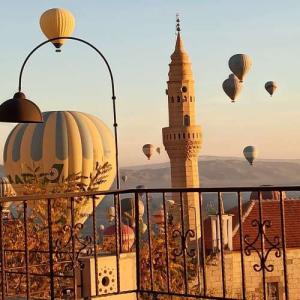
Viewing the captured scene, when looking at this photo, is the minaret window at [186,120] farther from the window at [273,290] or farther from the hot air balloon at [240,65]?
the window at [273,290]

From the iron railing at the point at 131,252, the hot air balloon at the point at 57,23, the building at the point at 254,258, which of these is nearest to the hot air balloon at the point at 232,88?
the building at the point at 254,258

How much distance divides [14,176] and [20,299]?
27181mm

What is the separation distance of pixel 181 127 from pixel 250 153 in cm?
1417

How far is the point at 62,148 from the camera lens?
117 feet

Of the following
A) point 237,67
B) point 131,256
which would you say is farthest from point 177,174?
point 131,256

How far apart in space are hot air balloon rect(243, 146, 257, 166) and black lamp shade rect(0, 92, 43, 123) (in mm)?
61783

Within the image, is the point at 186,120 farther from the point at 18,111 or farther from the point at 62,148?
the point at 18,111

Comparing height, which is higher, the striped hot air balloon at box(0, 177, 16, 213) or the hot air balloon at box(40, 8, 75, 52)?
the hot air balloon at box(40, 8, 75, 52)

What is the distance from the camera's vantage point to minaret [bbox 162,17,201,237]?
8288 cm

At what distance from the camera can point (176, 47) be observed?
271ft

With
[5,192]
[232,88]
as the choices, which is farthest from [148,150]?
[5,192]

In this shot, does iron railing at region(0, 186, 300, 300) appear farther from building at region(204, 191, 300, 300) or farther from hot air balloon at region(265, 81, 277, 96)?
hot air balloon at region(265, 81, 277, 96)

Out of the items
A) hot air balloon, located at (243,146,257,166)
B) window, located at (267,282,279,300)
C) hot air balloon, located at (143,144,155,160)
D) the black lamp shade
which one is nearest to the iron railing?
window, located at (267,282,279,300)

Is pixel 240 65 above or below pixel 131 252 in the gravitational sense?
above
